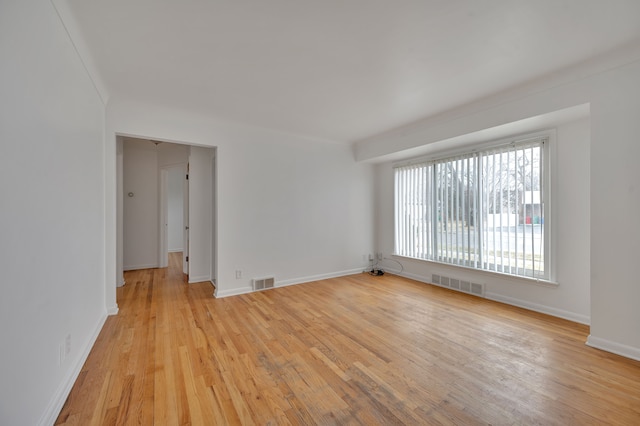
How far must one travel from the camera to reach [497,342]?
8.73 feet

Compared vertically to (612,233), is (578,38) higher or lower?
higher

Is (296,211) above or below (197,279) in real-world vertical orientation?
above

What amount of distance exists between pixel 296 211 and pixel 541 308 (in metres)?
3.77

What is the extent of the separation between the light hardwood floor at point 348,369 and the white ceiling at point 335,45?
8.77 ft

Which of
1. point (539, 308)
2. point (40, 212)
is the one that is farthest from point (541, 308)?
point (40, 212)

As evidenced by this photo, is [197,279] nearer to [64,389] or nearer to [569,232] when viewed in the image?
[64,389]

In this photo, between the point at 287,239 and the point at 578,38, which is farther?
the point at 287,239

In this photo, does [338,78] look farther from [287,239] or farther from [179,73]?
[287,239]

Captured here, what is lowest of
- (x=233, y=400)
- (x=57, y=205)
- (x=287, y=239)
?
(x=233, y=400)

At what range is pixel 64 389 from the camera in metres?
1.83

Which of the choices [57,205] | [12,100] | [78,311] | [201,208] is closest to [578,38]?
[12,100]

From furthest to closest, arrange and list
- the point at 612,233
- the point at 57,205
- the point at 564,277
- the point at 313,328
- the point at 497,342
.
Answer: the point at 564,277 < the point at 313,328 < the point at 497,342 < the point at 612,233 < the point at 57,205

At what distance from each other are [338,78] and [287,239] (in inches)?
112

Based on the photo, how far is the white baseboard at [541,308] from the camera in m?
3.11
